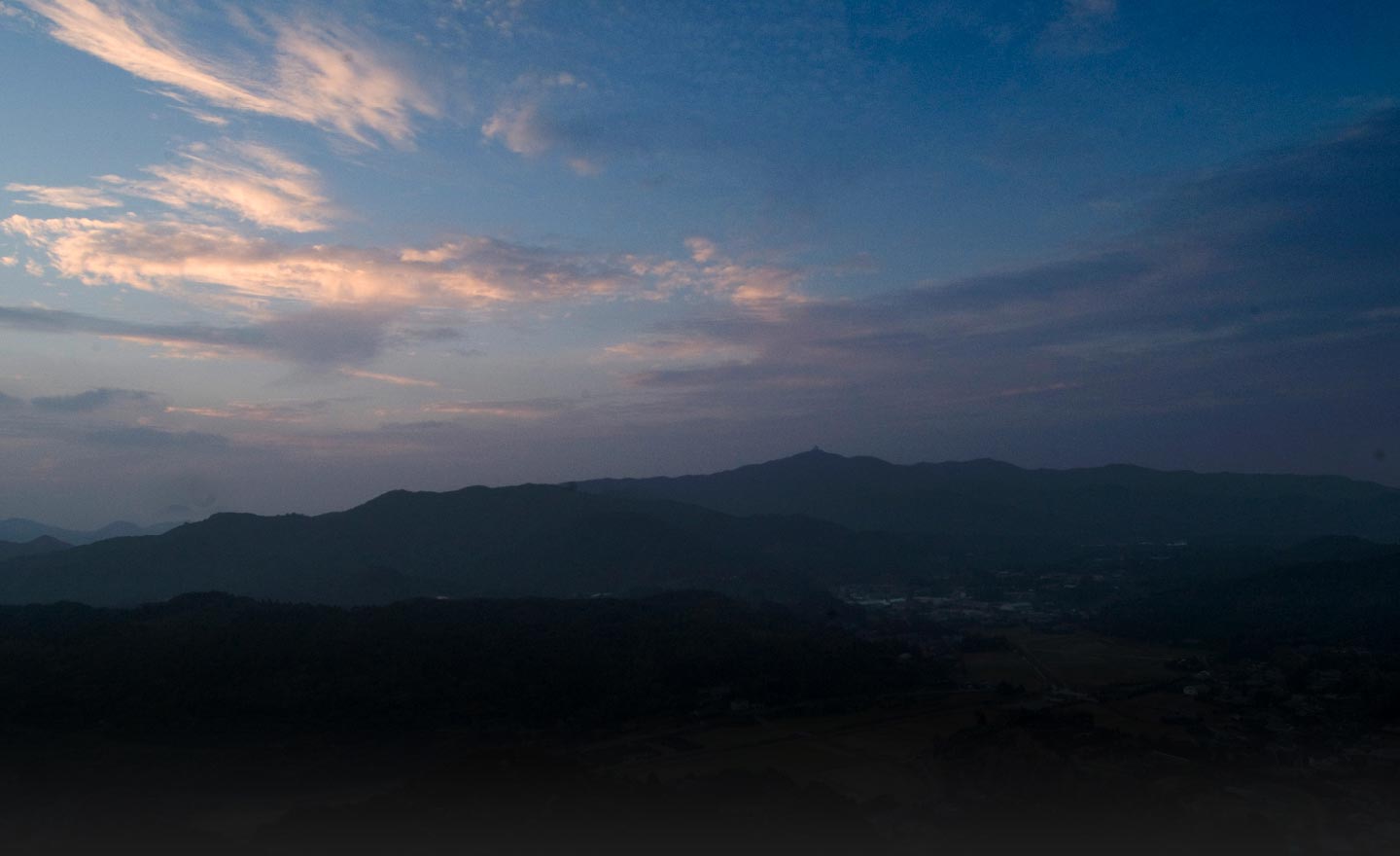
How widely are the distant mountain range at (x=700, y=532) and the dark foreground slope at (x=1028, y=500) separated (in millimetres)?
546

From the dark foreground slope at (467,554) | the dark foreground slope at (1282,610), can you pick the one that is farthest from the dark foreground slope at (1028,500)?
the dark foreground slope at (1282,610)

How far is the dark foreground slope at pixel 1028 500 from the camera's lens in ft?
487

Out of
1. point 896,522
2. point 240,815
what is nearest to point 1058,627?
point 240,815

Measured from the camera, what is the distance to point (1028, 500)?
547 feet

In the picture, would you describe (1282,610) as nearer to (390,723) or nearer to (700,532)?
(390,723)

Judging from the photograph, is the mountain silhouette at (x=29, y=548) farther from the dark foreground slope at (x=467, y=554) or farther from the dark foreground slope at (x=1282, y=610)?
the dark foreground slope at (x=1282, y=610)

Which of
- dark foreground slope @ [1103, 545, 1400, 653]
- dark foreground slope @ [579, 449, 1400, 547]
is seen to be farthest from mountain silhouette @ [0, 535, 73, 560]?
dark foreground slope @ [1103, 545, 1400, 653]

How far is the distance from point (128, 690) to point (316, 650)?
23.5 ft

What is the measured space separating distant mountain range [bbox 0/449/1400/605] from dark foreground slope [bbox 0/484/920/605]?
288 mm

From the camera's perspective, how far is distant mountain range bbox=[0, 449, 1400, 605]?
83312 mm

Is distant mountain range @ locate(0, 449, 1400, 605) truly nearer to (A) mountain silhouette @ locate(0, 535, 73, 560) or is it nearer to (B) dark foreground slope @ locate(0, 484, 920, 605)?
(B) dark foreground slope @ locate(0, 484, 920, 605)

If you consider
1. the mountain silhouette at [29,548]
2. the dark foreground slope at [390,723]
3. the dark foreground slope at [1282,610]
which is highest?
the mountain silhouette at [29,548]

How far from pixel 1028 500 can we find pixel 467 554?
115 m

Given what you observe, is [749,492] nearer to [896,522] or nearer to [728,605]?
[896,522]
